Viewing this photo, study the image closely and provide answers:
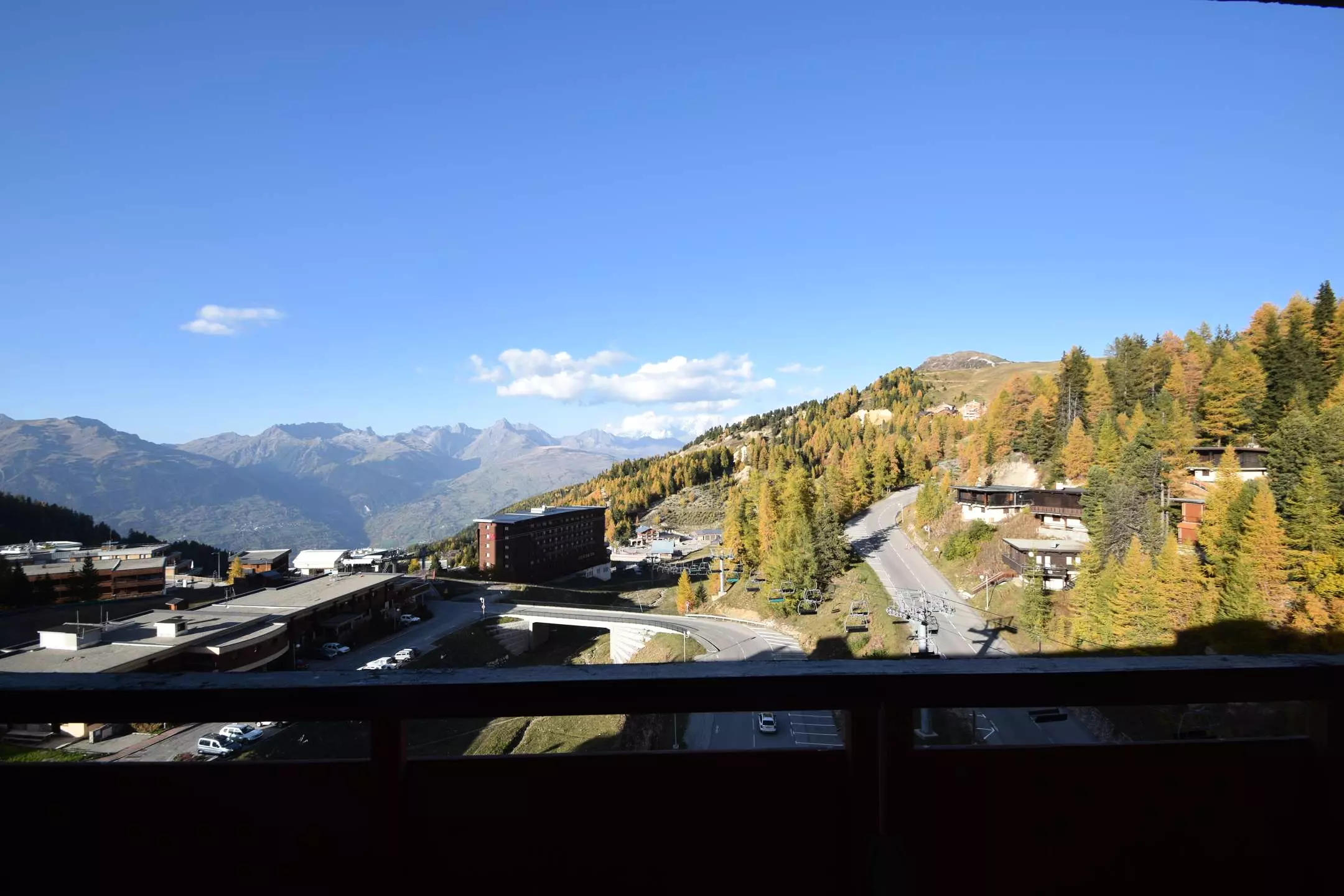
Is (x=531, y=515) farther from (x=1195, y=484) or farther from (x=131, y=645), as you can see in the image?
(x=1195, y=484)

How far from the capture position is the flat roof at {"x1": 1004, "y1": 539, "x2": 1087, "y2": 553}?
91.6ft

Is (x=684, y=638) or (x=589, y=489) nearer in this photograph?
(x=684, y=638)

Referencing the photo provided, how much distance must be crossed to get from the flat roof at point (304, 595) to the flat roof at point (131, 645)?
2212 mm

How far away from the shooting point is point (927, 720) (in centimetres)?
357

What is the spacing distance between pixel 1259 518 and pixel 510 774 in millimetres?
24766

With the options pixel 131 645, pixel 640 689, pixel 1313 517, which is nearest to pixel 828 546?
pixel 1313 517

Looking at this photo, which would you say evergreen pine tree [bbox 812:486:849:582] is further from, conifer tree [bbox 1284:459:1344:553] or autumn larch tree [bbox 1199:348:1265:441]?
autumn larch tree [bbox 1199:348:1265:441]

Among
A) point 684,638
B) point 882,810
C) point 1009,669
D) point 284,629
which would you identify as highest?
point 1009,669

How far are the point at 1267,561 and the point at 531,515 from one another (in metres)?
53.1

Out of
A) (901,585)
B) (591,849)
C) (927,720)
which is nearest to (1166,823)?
(591,849)

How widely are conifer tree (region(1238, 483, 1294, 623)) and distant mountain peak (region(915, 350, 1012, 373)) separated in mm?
146384

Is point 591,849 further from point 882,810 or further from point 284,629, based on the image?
point 284,629

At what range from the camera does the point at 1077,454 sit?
123 ft

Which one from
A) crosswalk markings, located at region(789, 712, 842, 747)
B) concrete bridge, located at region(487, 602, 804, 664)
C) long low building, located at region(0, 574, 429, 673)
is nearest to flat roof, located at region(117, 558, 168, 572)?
long low building, located at region(0, 574, 429, 673)
